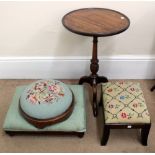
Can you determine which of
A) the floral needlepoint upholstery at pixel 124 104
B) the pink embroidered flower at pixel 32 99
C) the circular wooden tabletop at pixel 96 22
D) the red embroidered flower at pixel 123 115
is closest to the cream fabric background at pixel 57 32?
the circular wooden tabletop at pixel 96 22

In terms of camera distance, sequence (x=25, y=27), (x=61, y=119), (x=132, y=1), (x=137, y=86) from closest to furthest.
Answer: (x=61, y=119) < (x=137, y=86) < (x=132, y=1) < (x=25, y=27)

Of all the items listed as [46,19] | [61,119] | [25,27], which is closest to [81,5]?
[46,19]

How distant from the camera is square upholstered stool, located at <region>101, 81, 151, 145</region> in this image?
1.63 meters

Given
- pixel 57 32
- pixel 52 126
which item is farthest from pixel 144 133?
pixel 57 32

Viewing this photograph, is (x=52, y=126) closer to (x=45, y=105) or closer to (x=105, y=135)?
(x=45, y=105)

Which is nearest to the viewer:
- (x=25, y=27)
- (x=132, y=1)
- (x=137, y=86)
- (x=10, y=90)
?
(x=137, y=86)

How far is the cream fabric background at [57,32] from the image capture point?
6.68ft

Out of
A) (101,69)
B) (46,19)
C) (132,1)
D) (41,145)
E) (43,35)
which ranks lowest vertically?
(41,145)

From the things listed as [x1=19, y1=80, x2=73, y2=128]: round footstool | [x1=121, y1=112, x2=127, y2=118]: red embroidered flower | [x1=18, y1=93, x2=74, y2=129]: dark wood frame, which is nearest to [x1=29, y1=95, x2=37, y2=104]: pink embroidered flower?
[x1=19, y1=80, x2=73, y2=128]: round footstool

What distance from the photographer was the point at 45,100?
68.2 inches

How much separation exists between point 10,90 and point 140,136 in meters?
1.29

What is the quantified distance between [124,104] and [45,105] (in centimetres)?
57

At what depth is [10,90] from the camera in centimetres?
232

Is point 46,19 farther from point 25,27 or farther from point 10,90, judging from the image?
point 10,90
